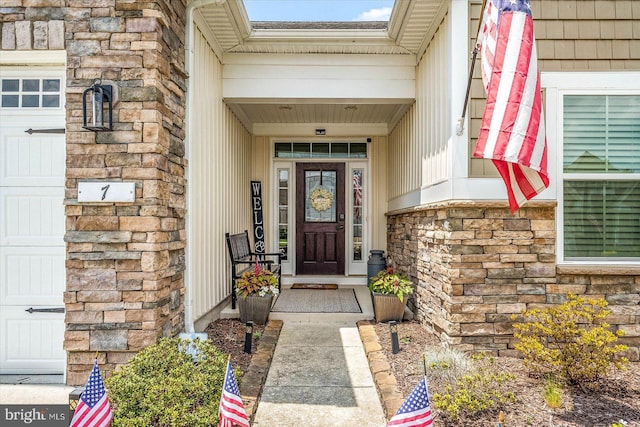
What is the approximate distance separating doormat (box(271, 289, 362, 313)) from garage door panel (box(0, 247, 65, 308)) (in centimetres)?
232

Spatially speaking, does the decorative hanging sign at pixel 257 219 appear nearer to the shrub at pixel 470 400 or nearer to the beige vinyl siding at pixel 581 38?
the beige vinyl siding at pixel 581 38

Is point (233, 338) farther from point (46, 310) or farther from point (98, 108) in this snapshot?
point (98, 108)

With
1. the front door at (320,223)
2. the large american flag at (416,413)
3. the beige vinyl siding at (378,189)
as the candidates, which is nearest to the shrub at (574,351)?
the large american flag at (416,413)

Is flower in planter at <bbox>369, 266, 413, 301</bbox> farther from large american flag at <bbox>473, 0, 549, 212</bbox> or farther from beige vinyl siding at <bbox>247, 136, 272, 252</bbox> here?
beige vinyl siding at <bbox>247, 136, 272, 252</bbox>

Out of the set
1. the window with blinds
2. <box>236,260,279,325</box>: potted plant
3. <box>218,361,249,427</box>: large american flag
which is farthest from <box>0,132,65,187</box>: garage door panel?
the window with blinds

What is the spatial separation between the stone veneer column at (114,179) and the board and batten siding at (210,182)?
28.7 inches

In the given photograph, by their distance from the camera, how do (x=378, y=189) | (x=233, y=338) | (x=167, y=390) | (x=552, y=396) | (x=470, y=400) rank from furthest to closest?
(x=378, y=189) → (x=233, y=338) → (x=552, y=396) → (x=470, y=400) → (x=167, y=390)

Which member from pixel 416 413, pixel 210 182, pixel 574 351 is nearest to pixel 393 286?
pixel 574 351

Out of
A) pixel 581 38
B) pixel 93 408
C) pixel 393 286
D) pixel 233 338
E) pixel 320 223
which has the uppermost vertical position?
pixel 581 38

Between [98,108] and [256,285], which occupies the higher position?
[98,108]

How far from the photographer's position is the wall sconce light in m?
3.11

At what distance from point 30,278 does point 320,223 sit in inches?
180

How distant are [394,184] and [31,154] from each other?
15.2 ft

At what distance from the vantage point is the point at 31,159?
3.37m
